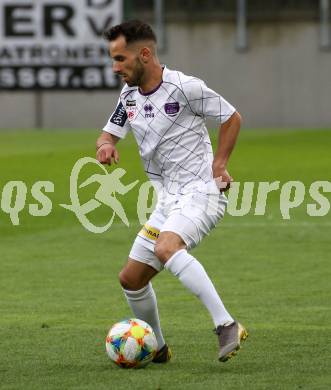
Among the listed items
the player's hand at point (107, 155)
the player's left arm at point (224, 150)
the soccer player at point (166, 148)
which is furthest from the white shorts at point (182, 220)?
the player's hand at point (107, 155)

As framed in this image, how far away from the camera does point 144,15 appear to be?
43219 millimetres

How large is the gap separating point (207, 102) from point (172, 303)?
3.26 metres

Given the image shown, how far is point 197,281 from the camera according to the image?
766 centimetres

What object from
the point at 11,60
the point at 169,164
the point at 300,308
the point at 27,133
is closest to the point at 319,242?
the point at 300,308

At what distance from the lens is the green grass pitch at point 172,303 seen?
769cm

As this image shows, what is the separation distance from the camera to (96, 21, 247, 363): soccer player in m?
7.86

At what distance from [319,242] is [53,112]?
29099mm

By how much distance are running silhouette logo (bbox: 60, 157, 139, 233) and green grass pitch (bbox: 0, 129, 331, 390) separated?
15cm

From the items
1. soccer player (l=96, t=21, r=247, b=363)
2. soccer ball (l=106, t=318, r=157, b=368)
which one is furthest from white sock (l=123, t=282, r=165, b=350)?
soccer ball (l=106, t=318, r=157, b=368)

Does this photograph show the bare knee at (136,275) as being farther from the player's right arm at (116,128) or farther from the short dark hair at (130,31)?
the short dark hair at (130,31)

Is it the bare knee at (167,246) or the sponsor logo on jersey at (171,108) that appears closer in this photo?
the bare knee at (167,246)

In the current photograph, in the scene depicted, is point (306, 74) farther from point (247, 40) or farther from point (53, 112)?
point (53, 112)

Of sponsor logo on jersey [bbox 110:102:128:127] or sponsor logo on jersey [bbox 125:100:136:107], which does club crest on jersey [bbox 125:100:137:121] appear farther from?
sponsor logo on jersey [bbox 110:102:128:127]

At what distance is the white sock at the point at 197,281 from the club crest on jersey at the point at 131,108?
967 mm
